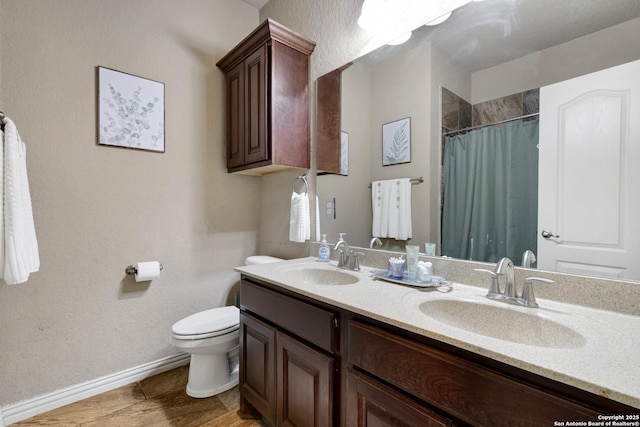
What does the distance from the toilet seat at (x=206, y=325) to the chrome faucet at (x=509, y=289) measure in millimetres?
1429

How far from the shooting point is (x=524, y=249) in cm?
109

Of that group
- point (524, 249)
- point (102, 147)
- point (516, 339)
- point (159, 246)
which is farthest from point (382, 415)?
point (102, 147)

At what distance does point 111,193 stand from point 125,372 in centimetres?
118

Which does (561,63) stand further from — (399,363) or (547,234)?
(399,363)

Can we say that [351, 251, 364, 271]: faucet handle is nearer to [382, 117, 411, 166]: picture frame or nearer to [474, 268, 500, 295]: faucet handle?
[382, 117, 411, 166]: picture frame

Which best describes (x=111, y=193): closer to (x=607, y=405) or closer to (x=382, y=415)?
(x=382, y=415)

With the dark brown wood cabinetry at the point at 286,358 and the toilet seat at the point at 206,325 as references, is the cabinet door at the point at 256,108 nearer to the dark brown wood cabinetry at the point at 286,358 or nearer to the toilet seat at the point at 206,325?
the dark brown wood cabinetry at the point at 286,358

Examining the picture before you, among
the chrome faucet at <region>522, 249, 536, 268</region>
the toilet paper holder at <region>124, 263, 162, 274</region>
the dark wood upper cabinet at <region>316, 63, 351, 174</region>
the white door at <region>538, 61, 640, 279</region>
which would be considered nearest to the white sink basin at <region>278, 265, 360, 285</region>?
the dark wood upper cabinet at <region>316, 63, 351, 174</region>

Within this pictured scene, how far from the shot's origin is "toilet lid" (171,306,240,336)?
5.40 ft

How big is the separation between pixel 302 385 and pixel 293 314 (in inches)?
11.0

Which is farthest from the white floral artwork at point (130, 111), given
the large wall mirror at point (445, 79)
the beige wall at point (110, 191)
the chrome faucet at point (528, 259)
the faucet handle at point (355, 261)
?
the chrome faucet at point (528, 259)

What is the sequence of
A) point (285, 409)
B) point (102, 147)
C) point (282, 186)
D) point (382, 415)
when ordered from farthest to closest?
point (282, 186)
point (102, 147)
point (285, 409)
point (382, 415)

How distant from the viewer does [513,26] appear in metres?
1.14

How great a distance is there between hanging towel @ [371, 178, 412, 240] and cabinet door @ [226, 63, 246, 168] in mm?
1045
